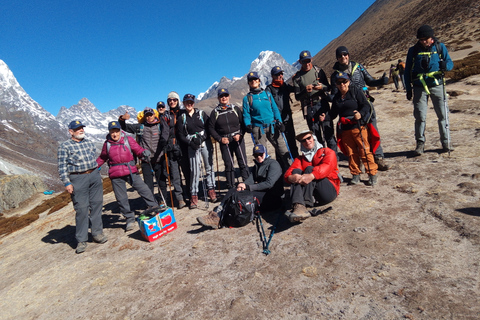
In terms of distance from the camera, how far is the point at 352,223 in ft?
16.4

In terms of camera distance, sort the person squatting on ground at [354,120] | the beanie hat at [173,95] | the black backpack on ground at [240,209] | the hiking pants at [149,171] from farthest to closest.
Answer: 1. the beanie hat at [173,95]
2. the hiking pants at [149,171]
3. the person squatting on ground at [354,120]
4. the black backpack on ground at [240,209]

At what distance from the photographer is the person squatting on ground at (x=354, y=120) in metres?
6.28

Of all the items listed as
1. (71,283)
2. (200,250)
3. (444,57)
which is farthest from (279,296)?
(444,57)

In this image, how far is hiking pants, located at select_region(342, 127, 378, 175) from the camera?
638cm

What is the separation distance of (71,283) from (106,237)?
78.3 inches

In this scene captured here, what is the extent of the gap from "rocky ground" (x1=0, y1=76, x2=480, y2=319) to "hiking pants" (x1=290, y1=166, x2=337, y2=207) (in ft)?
1.10

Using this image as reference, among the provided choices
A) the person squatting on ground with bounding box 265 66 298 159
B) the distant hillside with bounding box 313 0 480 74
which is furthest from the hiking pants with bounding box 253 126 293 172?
the distant hillside with bounding box 313 0 480 74

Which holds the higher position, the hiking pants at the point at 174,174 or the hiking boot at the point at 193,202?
the hiking pants at the point at 174,174

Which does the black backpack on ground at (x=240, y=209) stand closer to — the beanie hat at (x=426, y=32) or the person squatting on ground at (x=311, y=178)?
the person squatting on ground at (x=311, y=178)

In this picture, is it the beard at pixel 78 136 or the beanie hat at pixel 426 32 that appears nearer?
the beard at pixel 78 136

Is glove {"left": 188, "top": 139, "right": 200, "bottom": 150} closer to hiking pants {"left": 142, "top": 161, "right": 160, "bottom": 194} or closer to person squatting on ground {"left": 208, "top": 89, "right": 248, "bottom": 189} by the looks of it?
person squatting on ground {"left": 208, "top": 89, "right": 248, "bottom": 189}

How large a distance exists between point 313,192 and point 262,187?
3.68 ft

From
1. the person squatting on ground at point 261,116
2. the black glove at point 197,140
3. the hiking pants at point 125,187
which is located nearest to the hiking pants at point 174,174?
the hiking pants at point 125,187

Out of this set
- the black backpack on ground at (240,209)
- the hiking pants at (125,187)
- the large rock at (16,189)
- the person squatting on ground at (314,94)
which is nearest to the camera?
the black backpack on ground at (240,209)
